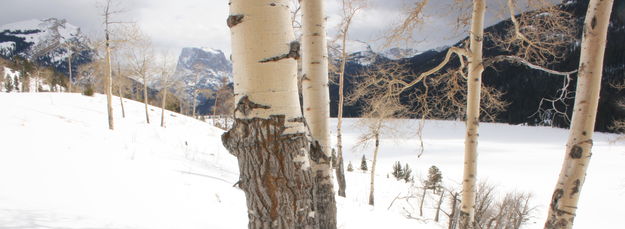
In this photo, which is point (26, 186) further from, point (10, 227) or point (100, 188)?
point (10, 227)

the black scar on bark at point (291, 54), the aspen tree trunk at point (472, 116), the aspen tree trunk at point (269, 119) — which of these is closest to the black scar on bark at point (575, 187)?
the aspen tree trunk at point (472, 116)

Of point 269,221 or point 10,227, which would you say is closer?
point 269,221

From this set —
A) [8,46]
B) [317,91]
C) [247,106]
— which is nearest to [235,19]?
[247,106]

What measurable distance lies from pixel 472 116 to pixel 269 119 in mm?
3713

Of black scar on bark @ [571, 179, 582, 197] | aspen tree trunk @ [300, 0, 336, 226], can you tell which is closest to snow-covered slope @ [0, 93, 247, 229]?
aspen tree trunk @ [300, 0, 336, 226]

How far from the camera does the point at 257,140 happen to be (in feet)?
4.64

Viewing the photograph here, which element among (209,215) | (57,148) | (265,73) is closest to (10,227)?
(209,215)

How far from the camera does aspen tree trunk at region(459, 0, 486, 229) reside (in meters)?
3.99

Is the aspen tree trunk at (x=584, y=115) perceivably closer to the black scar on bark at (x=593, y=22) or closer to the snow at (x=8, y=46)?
the black scar on bark at (x=593, y=22)

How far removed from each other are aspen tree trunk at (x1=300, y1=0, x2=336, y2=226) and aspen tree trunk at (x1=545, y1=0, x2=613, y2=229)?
7.95ft

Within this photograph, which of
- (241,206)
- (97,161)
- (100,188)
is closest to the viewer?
(100,188)

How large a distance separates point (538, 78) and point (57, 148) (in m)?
99.9

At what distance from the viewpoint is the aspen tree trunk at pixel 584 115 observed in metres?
2.74

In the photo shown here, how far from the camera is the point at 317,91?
2.68 m
